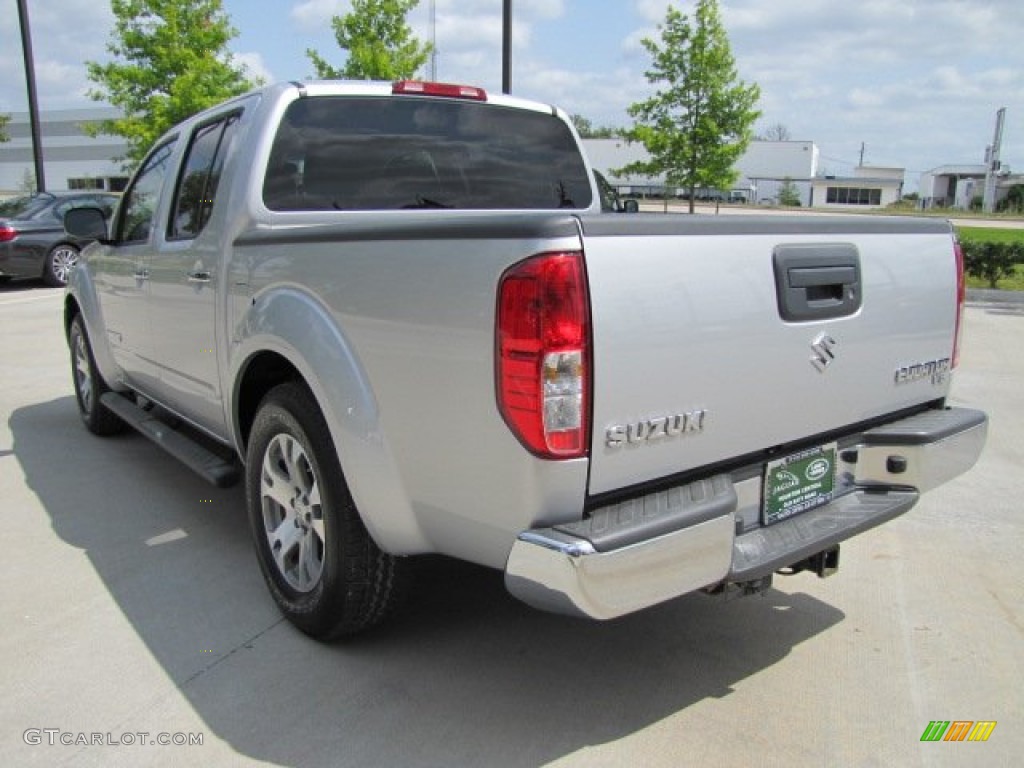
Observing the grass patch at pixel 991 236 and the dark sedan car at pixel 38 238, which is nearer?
the dark sedan car at pixel 38 238

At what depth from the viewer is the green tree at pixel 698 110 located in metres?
17.1

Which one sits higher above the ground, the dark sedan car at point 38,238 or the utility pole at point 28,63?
the utility pole at point 28,63

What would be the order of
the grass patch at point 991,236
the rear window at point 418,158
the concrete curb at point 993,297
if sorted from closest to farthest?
the rear window at point 418,158, the concrete curb at point 993,297, the grass patch at point 991,236

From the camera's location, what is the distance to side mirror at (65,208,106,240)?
16.8ft

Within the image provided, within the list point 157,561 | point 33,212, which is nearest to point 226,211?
point 157,561

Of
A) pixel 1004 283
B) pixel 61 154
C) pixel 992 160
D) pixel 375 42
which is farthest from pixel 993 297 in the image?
pixel 61 154

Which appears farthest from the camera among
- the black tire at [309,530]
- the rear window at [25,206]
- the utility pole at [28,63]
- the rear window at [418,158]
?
the utility pole at [28,63]

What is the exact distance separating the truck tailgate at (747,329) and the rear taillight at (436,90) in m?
1.99

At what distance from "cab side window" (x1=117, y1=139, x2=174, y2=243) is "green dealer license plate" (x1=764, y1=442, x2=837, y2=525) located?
3.46 meters

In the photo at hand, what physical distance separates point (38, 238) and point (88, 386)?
9785 mm

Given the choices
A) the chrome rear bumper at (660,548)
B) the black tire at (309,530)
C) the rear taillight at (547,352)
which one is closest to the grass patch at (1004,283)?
the chrome rear bumper at (660,548)

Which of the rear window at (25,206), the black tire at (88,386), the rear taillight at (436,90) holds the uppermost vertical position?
the rear taillight at (436,90)

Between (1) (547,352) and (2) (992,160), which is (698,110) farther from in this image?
(2) (992,160)

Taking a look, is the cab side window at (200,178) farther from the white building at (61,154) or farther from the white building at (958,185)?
the white building at (958,185)
